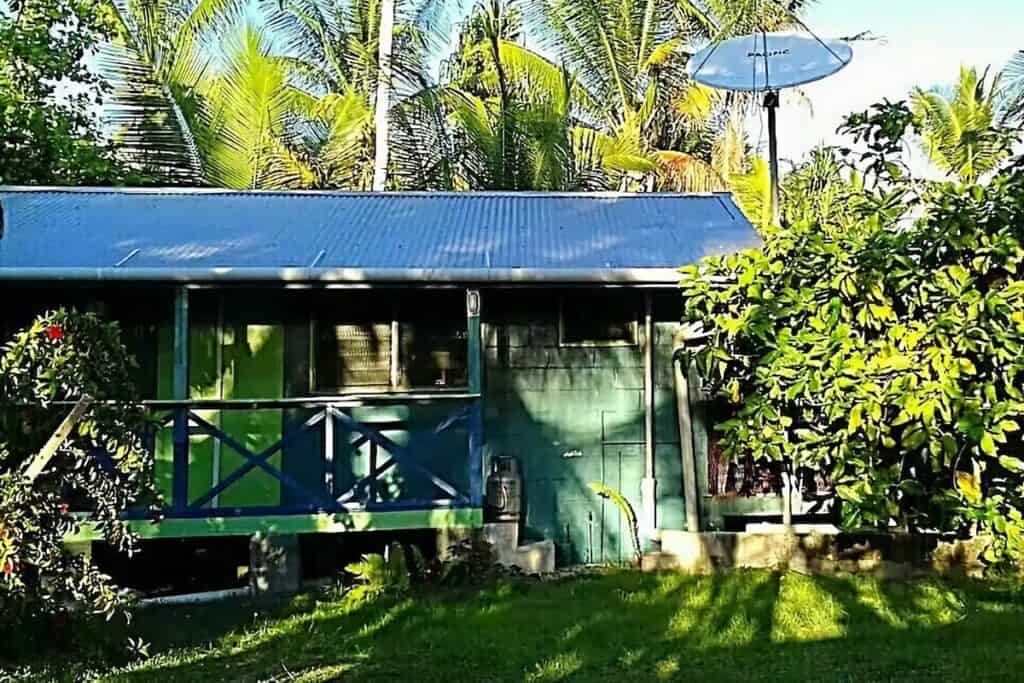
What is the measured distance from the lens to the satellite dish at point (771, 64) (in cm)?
868

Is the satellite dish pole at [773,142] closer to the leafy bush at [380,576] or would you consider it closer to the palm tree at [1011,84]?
the leafy bush at [380,576]

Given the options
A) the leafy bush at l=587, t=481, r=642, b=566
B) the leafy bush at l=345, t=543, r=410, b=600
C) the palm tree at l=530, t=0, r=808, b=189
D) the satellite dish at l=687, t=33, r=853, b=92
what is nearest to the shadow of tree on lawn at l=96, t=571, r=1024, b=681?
the leafy bush at l=345, t=543, r=410, b=600

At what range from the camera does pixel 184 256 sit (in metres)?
8.04

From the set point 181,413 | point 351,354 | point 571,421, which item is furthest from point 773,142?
point 181,413

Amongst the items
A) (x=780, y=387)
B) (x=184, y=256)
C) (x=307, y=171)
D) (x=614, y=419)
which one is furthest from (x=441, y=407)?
(x=307, y=171)

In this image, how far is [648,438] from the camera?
28.0 feet

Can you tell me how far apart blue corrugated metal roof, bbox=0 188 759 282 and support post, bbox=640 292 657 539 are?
1.89ft

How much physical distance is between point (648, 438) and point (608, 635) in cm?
272

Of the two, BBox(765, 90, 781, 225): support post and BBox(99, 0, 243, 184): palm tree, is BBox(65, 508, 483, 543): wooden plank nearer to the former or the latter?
BBox(765, 90, 781, 225): support post

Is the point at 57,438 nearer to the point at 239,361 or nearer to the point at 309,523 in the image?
the point at 309,523

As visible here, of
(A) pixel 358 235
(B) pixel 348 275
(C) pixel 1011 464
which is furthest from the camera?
(A) pixel 358 235

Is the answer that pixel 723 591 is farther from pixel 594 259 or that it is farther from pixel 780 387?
pixel 594 259

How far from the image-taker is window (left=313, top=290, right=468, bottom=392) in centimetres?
872

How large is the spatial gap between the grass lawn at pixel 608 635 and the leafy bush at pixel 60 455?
461mm
